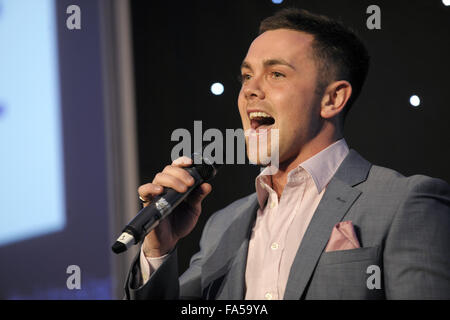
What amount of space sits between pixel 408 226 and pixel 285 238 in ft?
1.30

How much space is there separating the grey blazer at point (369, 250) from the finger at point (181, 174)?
35cm

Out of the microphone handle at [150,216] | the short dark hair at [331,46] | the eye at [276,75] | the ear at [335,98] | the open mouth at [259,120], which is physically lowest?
the microphone handle at [150,216]

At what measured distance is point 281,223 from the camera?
1767mm

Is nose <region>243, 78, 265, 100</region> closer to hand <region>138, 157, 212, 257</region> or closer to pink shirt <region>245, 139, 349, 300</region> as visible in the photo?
pink shirt <region>245, 139, 349, 300</region>

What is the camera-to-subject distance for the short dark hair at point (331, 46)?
1.89m

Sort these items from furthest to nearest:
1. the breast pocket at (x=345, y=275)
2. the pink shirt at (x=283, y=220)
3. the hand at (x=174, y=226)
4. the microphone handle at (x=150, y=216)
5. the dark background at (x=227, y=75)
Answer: the dark background at (x=227, y=75), the hand at (x=174, y=226), the pink shirt at (x=283, y=220), the breast pocket at (x=345, y=275), the microphone handle at (x=150, y=216)

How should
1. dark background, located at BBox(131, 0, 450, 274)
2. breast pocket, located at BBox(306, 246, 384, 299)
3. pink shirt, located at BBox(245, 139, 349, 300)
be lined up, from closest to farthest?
1. breast pocket, located at BBox(306, 246, 384, 299)
2. pink shirt, located at BBox(245, 139, 349, 300)
3. dark background, located at BBox(131, 0, 450, 274)

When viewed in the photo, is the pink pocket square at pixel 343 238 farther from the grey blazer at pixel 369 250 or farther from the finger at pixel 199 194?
the finger at pixel 199 194

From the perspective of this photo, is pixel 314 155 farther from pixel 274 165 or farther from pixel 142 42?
pixel 142 42

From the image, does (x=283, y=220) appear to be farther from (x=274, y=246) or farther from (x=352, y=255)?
(x=352, y=255)

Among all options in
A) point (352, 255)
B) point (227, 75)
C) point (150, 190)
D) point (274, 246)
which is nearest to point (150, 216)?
point (150, 190)

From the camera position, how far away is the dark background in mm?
2045

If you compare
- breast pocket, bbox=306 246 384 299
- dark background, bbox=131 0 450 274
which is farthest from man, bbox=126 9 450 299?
dark background, bbox=131 0 450 274

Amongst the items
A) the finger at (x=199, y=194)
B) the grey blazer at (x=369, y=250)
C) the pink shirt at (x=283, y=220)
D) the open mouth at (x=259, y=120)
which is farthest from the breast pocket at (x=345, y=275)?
the open mouth at (x=259, y=120)
